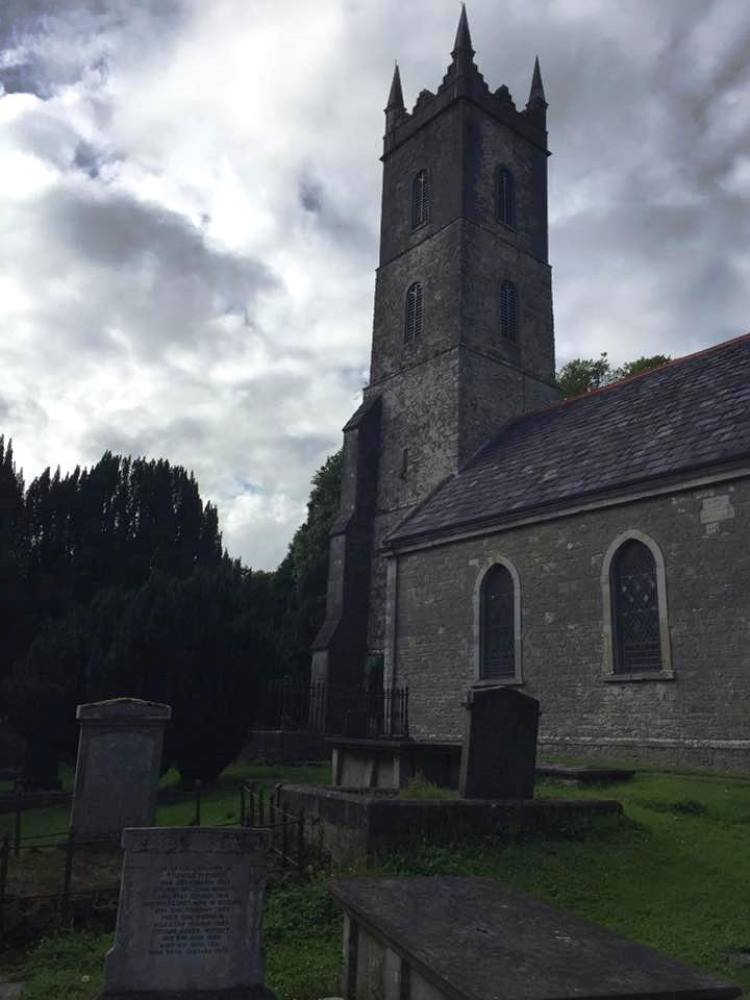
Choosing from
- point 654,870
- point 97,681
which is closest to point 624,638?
point 654,870

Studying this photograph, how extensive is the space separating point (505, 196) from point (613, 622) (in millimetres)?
17196

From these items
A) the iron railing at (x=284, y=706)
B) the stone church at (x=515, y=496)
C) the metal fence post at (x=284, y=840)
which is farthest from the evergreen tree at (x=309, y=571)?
the metal fence post at (x=284, y=840)

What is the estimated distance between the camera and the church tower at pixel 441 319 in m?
22.2

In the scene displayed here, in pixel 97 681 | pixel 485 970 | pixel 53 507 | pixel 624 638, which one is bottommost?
pixel 485 970

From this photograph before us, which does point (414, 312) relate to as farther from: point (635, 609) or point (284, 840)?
point (284, 840)

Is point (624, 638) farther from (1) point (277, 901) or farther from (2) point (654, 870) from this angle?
(1) point (277, 901)

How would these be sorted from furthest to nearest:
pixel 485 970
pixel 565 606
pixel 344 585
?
pixel 344 585
pixel 565 606
pixel 485 970

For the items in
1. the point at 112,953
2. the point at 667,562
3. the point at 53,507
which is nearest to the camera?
the point at 112,953

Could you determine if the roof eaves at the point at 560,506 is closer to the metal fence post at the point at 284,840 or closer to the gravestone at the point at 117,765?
the gravestone at the point at 117,765

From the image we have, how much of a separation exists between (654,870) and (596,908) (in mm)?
1170

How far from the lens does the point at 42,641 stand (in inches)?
746

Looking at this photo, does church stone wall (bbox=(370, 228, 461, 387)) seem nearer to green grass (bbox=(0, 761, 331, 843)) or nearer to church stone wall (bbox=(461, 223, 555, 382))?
church stone wall (bbox=(461, 223, 555, 382))

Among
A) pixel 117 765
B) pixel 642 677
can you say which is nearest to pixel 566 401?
pixel 642 677

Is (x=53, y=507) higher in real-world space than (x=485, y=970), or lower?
higher
